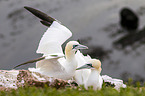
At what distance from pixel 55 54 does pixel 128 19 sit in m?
13.0

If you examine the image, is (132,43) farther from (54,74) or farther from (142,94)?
(142,94)

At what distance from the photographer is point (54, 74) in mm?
7145

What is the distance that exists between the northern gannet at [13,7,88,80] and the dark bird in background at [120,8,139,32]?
35.0ft

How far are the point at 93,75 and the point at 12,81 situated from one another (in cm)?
227

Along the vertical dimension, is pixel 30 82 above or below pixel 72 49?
below

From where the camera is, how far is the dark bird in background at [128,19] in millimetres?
18281

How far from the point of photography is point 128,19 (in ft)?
Result: 61.5

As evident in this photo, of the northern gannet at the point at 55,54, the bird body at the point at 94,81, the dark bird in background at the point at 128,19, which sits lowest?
the bird body at the point at 94,81

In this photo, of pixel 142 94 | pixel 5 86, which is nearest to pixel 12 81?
pixel 5 86

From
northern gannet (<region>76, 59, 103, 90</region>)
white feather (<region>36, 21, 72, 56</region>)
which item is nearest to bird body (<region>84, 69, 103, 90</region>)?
northern gannet (<region>76, 59, 103, 90</region>)

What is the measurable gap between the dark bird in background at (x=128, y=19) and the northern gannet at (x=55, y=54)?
10.7 metres

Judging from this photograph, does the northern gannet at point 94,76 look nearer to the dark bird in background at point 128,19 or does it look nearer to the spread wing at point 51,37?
the spread wing at point 51,37

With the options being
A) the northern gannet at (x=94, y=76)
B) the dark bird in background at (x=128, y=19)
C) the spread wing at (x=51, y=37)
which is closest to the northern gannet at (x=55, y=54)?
the spread wing at (x=51, y=37)

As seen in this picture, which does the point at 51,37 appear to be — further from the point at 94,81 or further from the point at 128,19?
the point at 128,19
